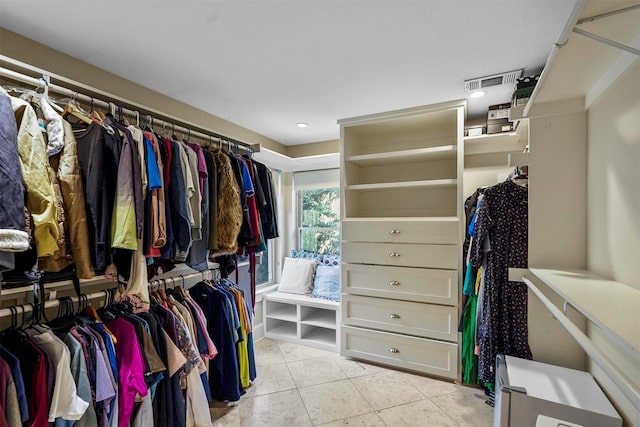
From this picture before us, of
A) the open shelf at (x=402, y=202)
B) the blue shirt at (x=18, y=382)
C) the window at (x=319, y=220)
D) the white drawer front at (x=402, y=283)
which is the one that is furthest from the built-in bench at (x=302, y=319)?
the blue shirt at (x=18, y=382)

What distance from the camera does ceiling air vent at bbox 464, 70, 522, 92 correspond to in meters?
1.88

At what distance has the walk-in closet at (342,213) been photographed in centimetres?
107

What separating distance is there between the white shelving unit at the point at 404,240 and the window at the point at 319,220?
69 centimetres

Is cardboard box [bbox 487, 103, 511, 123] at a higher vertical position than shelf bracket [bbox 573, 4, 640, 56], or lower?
Result: higher

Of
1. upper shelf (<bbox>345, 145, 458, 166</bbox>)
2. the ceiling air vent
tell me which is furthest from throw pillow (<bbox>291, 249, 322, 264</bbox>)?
the ceiling air vent

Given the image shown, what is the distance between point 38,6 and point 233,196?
1251mm

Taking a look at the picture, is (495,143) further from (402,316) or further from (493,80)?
(402,316)

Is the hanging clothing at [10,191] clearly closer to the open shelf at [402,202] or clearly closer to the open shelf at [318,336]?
the open shelf at [402,202]

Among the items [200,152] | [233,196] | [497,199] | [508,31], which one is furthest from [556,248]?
[200,152]

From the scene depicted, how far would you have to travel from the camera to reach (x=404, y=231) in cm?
245

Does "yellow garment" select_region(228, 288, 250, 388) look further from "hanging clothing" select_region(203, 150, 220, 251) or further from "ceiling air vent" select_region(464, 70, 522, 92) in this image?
"ceiling air vent" select_region(464, 70, 522, 92)

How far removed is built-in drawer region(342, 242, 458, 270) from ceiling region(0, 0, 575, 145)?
3.99 feet

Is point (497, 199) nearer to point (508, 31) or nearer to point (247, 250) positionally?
point (508, 31)

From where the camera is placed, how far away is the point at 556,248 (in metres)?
1.30
